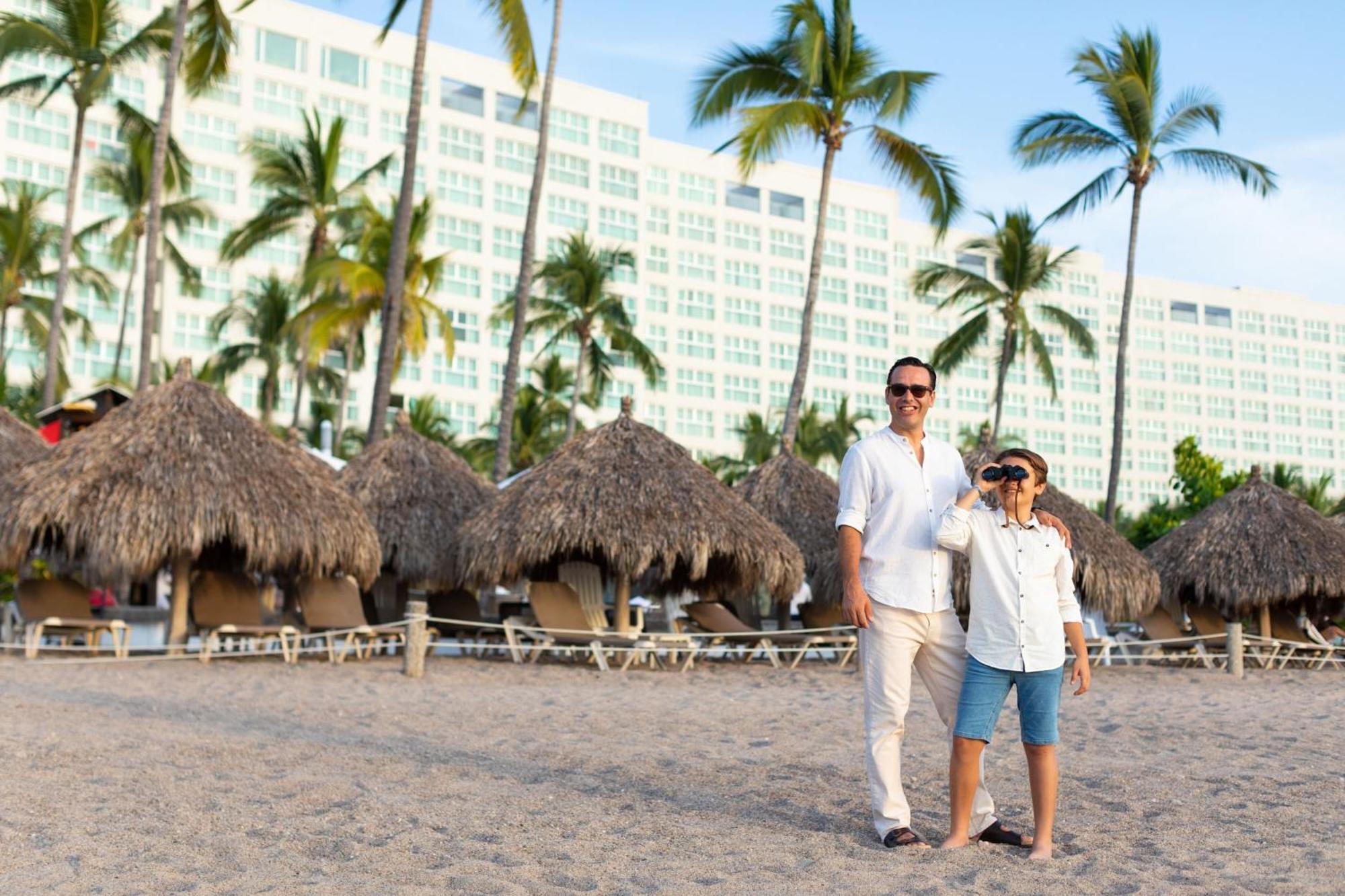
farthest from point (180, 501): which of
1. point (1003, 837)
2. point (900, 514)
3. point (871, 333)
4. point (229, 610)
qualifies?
point (871, 333)

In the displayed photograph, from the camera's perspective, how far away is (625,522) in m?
14.3

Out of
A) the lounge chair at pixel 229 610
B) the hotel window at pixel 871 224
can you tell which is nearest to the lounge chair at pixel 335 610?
the lounge chair at pixel 229 610

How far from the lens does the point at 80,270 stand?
3422cm

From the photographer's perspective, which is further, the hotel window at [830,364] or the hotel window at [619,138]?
the hotel window at [830,364]

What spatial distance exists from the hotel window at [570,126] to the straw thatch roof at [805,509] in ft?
127

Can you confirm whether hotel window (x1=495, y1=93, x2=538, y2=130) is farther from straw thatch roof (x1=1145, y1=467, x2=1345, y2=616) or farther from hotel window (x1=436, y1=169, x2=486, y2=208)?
straw thatch roof (x1=1145, y1=467, x2=1345, y2=616)

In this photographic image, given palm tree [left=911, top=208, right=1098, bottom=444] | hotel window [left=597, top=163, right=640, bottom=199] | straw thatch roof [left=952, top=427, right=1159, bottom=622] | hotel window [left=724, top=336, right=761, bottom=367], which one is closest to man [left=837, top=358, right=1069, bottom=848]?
straw thatch roof [left=952, top=427, right=1159, bottom=622]

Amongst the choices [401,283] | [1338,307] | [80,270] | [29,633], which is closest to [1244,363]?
[1338,307]

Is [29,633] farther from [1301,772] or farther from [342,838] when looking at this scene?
[1301,772]

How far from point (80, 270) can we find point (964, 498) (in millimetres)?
33744

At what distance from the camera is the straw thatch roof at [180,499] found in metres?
13.1

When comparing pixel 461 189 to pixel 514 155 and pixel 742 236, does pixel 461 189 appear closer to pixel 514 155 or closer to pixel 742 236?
pixel 514 155

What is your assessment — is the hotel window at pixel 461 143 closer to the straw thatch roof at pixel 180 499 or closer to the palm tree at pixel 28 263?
the palm tree at pixel 28 263

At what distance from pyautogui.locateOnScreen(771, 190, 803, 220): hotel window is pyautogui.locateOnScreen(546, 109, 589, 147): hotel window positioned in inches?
425
